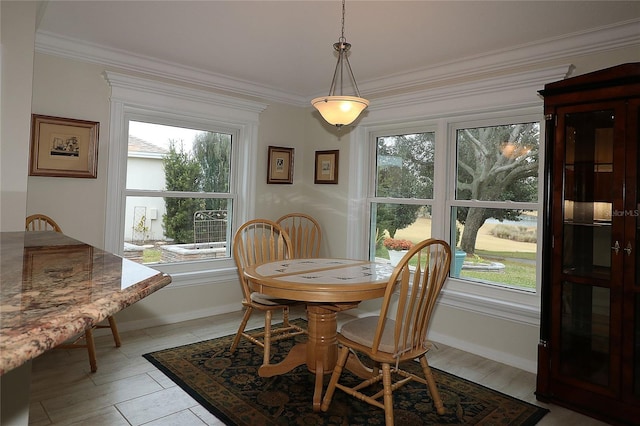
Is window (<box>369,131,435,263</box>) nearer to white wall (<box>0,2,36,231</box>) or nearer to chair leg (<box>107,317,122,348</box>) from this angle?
chair leg (<box>107,317,122,348</box>)

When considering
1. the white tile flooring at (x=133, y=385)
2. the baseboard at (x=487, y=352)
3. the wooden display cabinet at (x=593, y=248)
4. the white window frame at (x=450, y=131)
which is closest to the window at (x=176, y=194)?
the white tile flooring at (x=133, y=385)

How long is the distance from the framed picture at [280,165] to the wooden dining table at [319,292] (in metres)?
1.73

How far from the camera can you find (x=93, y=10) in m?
2.59

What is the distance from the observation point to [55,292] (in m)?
0.80

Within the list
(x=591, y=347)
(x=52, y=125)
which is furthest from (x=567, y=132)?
(x=52, y=125)

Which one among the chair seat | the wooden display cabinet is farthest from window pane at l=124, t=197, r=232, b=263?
the wooden display cabinet

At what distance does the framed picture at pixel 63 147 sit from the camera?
3014 millimetres

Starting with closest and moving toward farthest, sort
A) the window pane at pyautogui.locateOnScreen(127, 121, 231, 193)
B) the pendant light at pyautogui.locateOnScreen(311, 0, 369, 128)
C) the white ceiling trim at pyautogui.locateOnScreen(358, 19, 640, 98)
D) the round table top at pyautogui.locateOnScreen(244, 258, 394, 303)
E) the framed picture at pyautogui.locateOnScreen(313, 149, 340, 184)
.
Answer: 1. the round table top at pyautogui.locateOnScreen(244, 258, 394, 303)
2. the pendant light at pyautogui.locateOnScreen(311, 0, 369, 128)
3. the white ceiling trim at pyautogui.locateOnScreen(358, 19, 640, 98)
4. the window pane at pyautogui.locateOnScreen(127, 121, 231, 193)
5. the framed picture at pyautogui.locateOnScreen(313, 149, 340, 184)

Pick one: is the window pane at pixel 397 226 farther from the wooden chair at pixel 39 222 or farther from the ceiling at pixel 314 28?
the wooden chair at pixel 39 222

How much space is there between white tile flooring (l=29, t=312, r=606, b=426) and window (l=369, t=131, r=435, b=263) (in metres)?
1.06

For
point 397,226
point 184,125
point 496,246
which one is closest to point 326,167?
point 397,226

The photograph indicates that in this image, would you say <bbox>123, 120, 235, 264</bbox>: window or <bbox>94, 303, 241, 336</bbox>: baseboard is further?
Answer: <bbox>123, 120, 235, 264</bbox>: window

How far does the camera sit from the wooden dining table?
6.88 feet

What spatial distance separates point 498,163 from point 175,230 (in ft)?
9.40
